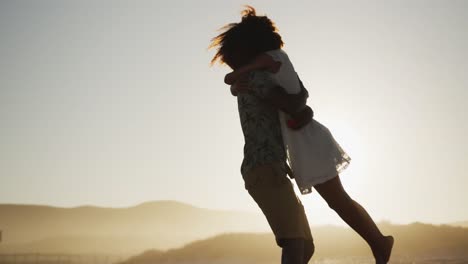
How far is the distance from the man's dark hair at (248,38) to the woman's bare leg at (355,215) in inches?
40.7

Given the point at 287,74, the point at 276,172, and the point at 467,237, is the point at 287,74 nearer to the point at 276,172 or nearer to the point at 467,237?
the point at 276,172

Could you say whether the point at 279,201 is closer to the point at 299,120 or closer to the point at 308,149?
the point at 308,149

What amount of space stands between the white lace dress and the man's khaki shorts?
0.35ft

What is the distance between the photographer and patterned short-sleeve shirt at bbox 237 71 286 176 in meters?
3.15

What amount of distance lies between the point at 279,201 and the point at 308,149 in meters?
0.39

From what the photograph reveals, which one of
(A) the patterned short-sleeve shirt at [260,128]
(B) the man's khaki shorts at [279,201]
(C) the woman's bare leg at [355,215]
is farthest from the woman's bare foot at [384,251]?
(A) the patterned short-sleeve shirt at [260,128]

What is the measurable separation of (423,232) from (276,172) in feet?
109

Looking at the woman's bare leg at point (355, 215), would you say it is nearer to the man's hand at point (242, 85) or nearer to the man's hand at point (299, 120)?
the man's hand at point (299, 120)

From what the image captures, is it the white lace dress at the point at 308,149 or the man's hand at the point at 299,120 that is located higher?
the man's hand at the point at 299,120

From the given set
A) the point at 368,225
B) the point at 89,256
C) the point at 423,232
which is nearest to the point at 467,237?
the point at 423,232

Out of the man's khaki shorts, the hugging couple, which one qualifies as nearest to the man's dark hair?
the hugging couple

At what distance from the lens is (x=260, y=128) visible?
3.21m

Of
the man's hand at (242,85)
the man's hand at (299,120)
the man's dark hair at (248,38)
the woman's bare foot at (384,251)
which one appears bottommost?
the woman's bare foot at (384,251)

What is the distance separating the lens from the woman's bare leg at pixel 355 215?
3.16 meters
